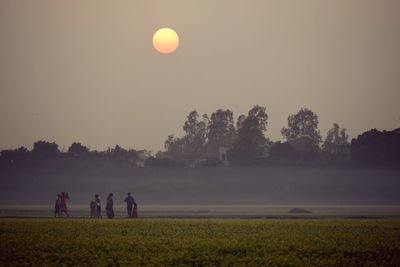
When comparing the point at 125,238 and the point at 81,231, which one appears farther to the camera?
the point at 81,231

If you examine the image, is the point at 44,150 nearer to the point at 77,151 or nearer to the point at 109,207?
the point at 77,151

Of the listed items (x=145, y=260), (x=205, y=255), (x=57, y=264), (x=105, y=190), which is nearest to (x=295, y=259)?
(x=205, y=255)

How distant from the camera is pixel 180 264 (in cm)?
3375

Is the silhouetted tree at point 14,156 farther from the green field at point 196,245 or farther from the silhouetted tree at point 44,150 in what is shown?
the green field at point 196,245

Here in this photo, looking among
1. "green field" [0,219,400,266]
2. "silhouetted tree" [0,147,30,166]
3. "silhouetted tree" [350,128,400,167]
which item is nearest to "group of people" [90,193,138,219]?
"green field" [0,219,400,266]

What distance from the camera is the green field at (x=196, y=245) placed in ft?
113

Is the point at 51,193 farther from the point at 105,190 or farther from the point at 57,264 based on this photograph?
the point at 57,264

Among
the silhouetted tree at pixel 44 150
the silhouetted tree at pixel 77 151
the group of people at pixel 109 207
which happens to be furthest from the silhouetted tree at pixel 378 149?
the group of people at pixel 109 207

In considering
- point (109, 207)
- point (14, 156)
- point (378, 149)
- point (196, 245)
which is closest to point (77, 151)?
point (14, 156)

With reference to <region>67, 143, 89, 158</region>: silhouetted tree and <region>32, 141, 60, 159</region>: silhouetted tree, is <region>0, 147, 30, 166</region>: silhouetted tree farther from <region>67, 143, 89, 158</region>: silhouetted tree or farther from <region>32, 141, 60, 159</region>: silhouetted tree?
<region>67, 143, 89, 158</region>: silhouetted tree

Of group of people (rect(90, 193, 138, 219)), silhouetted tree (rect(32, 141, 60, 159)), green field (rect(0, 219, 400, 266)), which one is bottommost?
green field (rect(0, 219, 400, 266))

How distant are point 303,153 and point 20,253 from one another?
442 feet

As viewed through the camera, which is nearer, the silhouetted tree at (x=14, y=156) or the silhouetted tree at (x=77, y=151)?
the silhouetted tree at (x=14, y=156)

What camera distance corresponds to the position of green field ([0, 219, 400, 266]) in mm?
34312
